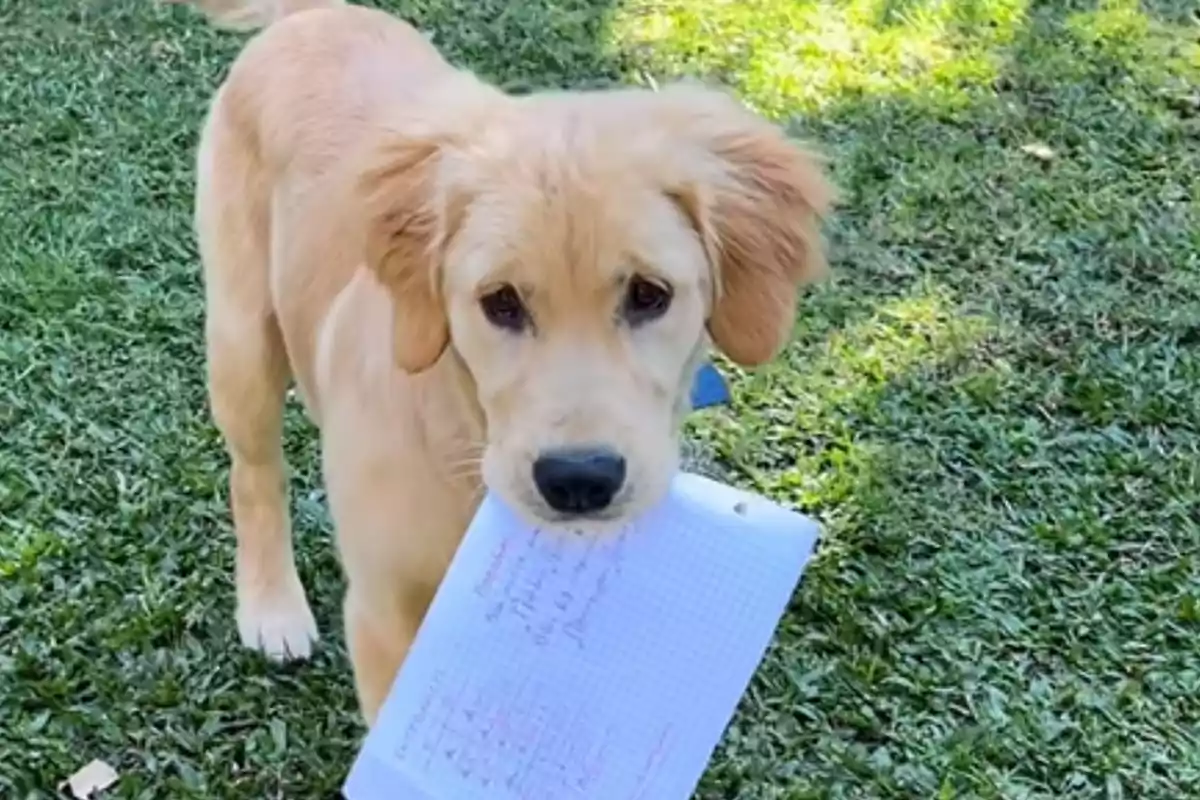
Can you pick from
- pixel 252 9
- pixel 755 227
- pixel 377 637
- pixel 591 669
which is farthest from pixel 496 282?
pixel 252 9

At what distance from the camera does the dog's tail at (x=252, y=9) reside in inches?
147

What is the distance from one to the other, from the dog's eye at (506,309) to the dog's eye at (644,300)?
13cm

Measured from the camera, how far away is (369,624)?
9.97ft

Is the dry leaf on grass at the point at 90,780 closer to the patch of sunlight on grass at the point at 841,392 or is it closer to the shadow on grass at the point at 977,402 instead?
the shadow on grass at the point at 977,402

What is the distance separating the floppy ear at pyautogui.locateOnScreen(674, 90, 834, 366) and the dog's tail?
121cm

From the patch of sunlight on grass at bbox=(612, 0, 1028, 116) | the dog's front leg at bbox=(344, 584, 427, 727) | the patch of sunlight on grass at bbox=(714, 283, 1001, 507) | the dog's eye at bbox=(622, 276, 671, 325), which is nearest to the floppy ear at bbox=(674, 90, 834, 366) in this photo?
the dog's eye at bbox=(622, 276, 671, 325)

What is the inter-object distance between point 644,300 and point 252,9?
5.26ft

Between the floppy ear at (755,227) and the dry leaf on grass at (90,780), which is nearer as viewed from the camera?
the floppy ear at (755,227)

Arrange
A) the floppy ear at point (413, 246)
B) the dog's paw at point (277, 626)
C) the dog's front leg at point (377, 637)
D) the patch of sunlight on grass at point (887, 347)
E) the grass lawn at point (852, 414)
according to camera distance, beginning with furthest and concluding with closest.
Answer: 1. the patch of sunlight on grass at point (887, 347)
2. the dog's paw at point (277, 626)
3. the grass lawn at point (852, 414)
4. the dog's front leg at point (377, 637)
5. the floppy ear at point (413, 246)

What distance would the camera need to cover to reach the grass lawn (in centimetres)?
356

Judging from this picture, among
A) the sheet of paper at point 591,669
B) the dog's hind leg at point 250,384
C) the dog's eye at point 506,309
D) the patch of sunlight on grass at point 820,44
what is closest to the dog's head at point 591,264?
the dog's eye at point 506,309

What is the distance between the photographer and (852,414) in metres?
4.30

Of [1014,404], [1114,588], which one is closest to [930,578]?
[1114,588]

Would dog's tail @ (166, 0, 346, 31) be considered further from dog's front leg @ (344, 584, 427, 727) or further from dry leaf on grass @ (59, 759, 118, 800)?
dry leaf on grass @ (59, 759, 118, 800)
